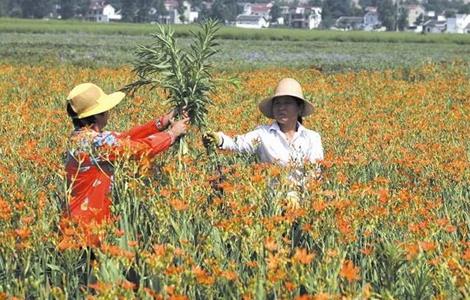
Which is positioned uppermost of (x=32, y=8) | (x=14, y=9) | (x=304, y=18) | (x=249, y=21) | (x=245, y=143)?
(x=245, y=143)

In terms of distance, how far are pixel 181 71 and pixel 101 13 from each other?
164 m

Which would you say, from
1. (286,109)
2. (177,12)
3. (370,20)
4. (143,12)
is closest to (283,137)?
(286,109)

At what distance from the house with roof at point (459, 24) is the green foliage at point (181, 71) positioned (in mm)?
156199

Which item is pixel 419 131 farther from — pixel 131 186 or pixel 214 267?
pixel 214 267

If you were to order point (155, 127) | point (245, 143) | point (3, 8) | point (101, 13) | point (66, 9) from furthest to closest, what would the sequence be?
1. point (101, 13)
2. point (66, 9)
3. point (3, 8)
4. point (245, 143)
5. point (155, 127)

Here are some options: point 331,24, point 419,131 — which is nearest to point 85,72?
point 419,131

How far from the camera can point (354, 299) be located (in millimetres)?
2693

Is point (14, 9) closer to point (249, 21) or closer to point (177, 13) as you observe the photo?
point (177, 13)

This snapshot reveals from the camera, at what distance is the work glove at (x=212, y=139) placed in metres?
5.02

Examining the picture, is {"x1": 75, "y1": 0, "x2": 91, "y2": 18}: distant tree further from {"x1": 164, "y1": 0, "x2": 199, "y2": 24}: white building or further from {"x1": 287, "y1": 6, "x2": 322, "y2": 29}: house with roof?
{"x1": 287, "y1": 6, "x2": 322, "y2": 29}: house with roof

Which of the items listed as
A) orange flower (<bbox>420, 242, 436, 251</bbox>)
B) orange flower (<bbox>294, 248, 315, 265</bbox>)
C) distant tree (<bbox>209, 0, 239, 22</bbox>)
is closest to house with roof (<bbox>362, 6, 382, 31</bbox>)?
distant tree (<bbox>209, 0, 239, 22</bbox>)

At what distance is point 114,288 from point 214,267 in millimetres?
477

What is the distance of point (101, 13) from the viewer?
537 feet

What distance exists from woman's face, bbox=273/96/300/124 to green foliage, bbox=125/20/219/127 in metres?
0.59
